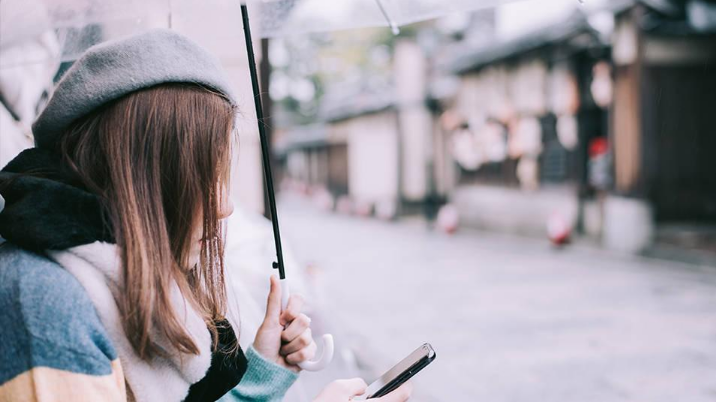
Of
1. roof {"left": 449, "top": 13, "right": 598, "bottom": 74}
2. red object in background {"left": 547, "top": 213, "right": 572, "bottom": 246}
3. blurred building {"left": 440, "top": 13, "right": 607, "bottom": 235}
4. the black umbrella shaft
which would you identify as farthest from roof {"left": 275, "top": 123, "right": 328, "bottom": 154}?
the black umbrella shaft

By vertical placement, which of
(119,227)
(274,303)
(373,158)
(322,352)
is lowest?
(373,158)

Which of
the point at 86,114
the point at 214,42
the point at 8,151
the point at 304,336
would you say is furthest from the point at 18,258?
the point at 214,42

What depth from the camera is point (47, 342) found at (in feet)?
2.99

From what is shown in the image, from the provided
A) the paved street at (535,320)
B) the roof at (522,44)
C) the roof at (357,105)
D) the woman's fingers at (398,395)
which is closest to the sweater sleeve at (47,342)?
the woman's fingers at (398,395)

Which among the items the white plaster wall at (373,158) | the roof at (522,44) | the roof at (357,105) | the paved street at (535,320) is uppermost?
the roof at (522,44)

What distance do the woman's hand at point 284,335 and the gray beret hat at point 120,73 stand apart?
1.73 feet

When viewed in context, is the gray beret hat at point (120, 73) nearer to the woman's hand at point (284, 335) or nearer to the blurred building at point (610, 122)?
the woman's hand at point (284, 335)

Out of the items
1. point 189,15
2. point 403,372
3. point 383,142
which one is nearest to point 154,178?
point 403,372

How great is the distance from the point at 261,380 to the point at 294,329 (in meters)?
0.13

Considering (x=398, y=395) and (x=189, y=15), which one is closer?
(x=398, y=395)

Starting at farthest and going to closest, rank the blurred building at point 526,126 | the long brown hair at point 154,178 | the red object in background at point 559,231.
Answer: the blurred building at point 526,126
the red object in background at point 559,231
the long brown hair at point 154,178

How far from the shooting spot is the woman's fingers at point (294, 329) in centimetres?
146

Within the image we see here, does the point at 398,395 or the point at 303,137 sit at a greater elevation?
the point at 303,137

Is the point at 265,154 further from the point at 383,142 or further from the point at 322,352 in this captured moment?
the point at 383,142
